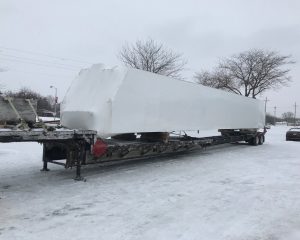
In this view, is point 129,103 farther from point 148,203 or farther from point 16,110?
point 148,203

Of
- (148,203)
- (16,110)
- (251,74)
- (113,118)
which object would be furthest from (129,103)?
(251,74)

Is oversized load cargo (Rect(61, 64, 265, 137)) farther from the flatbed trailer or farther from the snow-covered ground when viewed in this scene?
the snow-covered ground

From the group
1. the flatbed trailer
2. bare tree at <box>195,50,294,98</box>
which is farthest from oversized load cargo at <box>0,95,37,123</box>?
bare tree at <box>195,50,294,98</box>

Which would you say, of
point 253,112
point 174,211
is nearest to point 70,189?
point 174,211

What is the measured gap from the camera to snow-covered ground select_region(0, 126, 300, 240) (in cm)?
650

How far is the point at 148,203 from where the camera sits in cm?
Result: 835

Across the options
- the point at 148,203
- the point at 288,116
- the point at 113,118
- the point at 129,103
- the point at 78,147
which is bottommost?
the point at 148,203

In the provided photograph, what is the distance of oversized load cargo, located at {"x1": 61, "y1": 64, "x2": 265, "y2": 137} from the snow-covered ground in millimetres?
1439

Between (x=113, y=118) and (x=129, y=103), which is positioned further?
(x=129, y=103)

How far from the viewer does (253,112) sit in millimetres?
25328

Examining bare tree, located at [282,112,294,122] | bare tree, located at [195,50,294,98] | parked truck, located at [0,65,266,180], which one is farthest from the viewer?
bare tree, located at [282,112,294,122]

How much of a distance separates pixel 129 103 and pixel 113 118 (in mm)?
890

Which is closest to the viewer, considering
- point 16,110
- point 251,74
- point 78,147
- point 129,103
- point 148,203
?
point 148,203

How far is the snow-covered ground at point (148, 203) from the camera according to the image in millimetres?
6496
